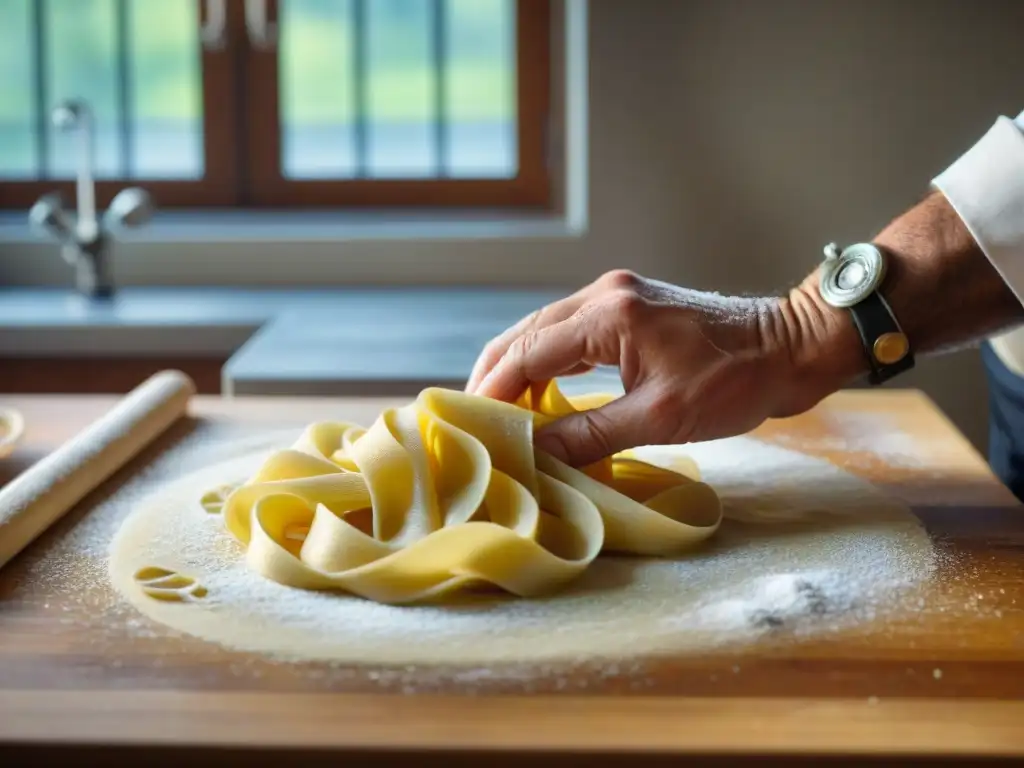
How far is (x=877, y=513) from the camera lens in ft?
3.40

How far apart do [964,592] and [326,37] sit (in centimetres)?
215

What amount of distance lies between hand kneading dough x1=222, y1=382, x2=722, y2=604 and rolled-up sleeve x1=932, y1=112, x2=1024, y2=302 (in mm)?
300

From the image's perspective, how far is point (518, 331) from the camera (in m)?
1.12

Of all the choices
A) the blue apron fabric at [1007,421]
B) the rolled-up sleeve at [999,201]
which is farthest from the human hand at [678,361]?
the blue apron fabric at [1007,421]

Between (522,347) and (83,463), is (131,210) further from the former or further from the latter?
(522,347)

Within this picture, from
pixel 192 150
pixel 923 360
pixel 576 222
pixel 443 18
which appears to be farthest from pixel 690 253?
pixel 192 150

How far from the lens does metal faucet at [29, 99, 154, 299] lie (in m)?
2.26

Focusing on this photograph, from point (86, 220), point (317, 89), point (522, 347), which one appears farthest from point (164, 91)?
point (522, 347)

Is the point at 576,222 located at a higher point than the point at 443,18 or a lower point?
lower

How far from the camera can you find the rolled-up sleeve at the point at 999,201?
1.01m

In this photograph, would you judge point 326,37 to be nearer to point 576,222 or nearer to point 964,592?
point 576,222

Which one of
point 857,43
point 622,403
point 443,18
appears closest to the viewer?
point 622,403

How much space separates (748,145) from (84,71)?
57.0 inches

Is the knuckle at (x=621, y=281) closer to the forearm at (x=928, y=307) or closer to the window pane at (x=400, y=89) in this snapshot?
the forearm at (x=928, y=307)
